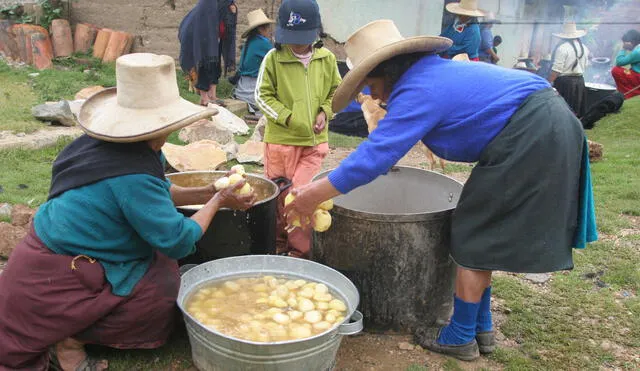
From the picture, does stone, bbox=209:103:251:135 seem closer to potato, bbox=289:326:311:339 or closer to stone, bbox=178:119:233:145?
stone, bbox=178:119:233:145

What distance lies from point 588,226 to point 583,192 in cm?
21

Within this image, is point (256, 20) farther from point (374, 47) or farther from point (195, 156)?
point (374, 47)

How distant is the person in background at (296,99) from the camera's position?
4.37 m

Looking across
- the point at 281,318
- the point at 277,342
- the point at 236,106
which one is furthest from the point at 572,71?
the point at 277,342

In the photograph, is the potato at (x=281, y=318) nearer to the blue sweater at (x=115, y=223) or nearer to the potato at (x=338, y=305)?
the potato at (x=338, y=305)

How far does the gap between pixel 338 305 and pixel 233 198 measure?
2.69 feet

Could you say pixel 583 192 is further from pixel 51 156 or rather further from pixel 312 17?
pixel 51 156

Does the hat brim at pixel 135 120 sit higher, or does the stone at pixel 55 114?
the hat brim at pixel 135 120

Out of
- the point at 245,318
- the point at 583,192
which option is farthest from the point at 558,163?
the point at 245,318

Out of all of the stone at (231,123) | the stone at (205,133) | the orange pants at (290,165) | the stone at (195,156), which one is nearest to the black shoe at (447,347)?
the orange pants at (290,165)

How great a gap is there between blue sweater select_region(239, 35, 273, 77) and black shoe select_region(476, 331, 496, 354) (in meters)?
6.92

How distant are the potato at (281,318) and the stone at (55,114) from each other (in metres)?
5.49

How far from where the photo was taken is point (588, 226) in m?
3.06

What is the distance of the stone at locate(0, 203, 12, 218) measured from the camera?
183 inches
